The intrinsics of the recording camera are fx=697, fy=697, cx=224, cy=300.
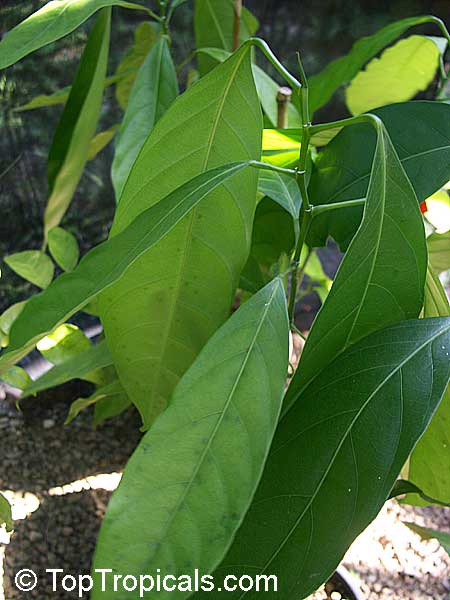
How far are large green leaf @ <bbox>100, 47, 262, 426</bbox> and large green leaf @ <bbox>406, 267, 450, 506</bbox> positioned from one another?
16 centimetres

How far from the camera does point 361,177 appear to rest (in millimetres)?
563

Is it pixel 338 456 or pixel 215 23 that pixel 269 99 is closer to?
pixel 215 23

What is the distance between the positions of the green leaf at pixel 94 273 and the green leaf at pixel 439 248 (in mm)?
402

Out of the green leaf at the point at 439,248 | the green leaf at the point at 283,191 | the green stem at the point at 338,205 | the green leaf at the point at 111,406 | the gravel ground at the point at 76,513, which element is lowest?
the gravel ground at the point at 76,513

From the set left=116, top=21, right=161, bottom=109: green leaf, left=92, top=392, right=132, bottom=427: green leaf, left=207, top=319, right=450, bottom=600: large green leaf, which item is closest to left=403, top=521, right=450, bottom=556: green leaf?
left=207, top=319, right=450, bottom=600: large green leaf

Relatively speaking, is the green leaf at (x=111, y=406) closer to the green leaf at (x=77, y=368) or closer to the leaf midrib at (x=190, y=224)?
the green leaf at (x=77, y=368)

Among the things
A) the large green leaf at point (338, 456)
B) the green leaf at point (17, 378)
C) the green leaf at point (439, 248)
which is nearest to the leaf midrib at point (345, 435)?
the large green leaf at point (338, 456)

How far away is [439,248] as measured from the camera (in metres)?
0.79

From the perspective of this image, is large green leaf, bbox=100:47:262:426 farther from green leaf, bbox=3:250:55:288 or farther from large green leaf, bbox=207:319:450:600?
green leaf, bbox=3:250:55:288

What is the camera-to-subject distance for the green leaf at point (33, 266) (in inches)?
35.9

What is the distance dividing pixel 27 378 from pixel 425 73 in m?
0.63

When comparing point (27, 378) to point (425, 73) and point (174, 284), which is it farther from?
point (425, 73)

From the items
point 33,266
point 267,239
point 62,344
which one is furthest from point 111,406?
point 267,239

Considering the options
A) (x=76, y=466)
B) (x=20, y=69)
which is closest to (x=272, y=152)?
(x=76, y=466)
